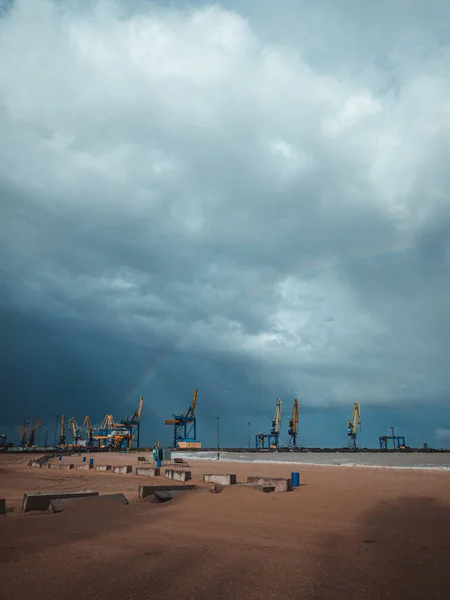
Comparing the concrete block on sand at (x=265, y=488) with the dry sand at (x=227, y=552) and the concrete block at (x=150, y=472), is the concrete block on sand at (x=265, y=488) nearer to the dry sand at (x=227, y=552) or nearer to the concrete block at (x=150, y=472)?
the dry sand at (x=227, y=552)

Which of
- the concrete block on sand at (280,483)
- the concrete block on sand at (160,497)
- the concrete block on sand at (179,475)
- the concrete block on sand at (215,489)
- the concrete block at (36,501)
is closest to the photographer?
the concrete block at (36,501)

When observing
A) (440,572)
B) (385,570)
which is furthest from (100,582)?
(440,572)

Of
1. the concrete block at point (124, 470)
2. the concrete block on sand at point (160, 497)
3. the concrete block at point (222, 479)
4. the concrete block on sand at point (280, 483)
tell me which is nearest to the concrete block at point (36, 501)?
the concrete block on sand at point (160, 497)

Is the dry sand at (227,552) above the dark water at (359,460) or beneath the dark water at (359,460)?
above

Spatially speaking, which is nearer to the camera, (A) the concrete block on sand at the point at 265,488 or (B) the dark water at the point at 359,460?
(A) the concrete block on sand at the point at 265,488

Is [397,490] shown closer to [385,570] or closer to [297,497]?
[297,497]

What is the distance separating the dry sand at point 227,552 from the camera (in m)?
5.03

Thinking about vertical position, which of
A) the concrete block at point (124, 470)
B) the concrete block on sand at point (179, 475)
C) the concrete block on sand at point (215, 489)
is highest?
the concrete block on sand at point (215, 489)

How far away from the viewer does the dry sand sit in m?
5.03

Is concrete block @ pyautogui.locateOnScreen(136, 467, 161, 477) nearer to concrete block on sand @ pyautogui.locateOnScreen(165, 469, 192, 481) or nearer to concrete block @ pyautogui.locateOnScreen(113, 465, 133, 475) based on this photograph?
concrete block on sand @ pyautogui.locateOnScreen(165, 469, 192, 481)

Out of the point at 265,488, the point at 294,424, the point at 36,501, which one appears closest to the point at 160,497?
the point at 36,501

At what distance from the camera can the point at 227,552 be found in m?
6.61

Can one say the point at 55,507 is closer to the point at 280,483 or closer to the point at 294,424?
the point at 280,483

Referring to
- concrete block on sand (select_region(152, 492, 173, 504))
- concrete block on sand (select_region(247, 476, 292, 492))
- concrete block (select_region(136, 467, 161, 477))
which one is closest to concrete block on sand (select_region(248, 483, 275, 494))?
concrete block on sand (select_region(247, 476, 292, 492))
